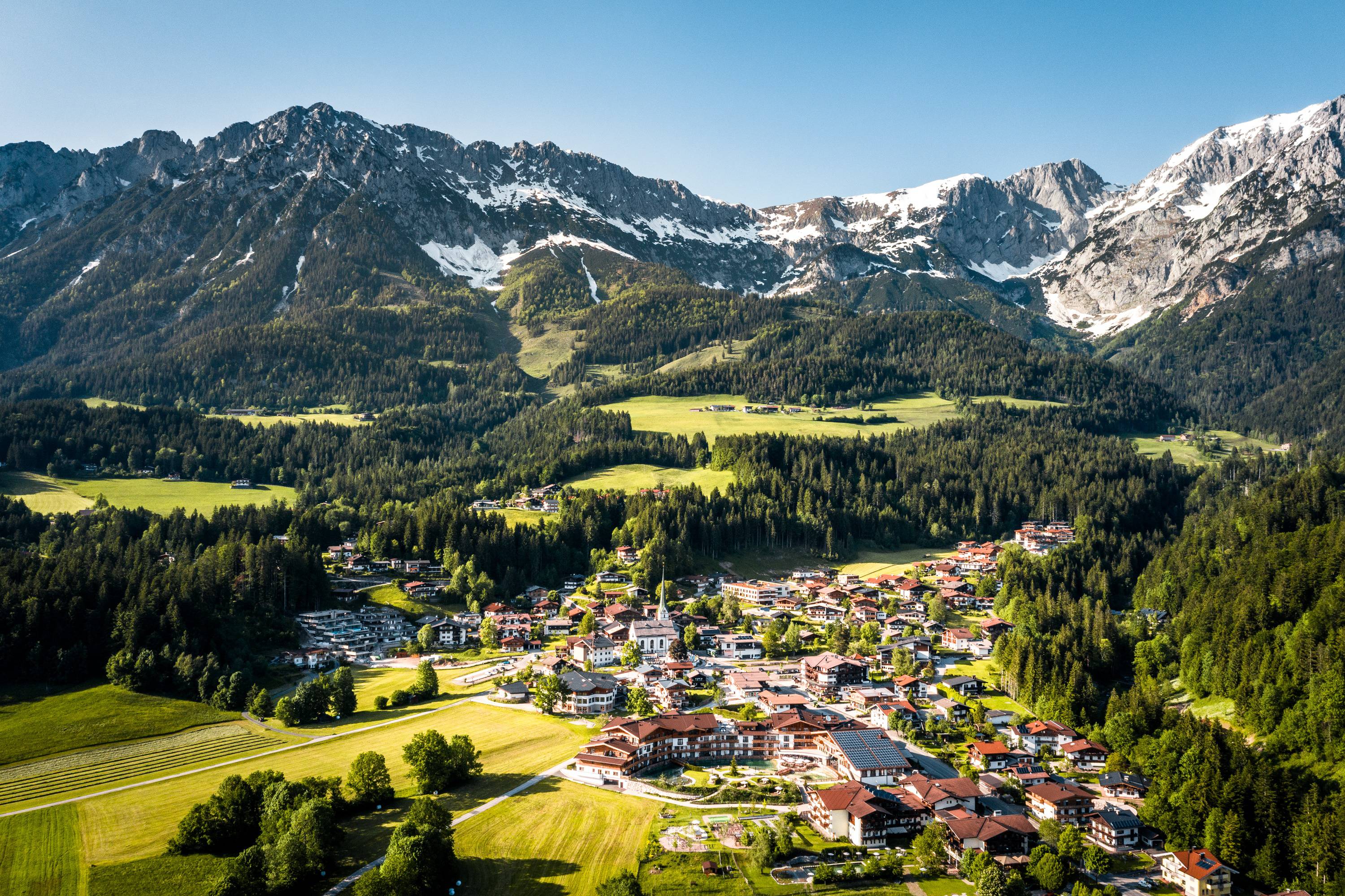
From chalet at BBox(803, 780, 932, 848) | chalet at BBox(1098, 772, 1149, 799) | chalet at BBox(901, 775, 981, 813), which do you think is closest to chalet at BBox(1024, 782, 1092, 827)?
chalet at BBox(1098, 772, 1149, 799)

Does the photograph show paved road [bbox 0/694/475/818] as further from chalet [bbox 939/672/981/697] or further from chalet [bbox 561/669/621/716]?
chalet [bbox 939/672/981/697]

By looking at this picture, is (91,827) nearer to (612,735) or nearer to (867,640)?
(612,735)

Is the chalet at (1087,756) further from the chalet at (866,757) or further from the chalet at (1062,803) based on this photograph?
the chalet at (866,757)

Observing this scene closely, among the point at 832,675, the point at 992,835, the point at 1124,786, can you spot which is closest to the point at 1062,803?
the point at 1124,786

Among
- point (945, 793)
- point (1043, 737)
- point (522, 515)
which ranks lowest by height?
point (1043, 737)

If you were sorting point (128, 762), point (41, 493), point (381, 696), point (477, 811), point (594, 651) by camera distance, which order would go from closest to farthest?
point (477, 811) < point (128, 762) < point (381, 696) < point (594, 651) < point (41, 493)

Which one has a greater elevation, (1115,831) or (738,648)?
(738,648)

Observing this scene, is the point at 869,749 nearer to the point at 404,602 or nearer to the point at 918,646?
the point at 918,646
